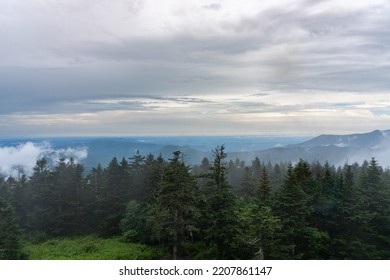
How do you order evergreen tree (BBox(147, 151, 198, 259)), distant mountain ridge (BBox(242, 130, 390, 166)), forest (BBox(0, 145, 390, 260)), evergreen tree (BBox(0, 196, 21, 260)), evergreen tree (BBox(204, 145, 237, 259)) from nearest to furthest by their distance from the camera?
evergreen tree (BBox(0, 196, 21, 260)), forest (BBox(0, 145, 390, 260)), evergreen tree (BBox(204, 145, 237, 259)), evergreen tree (BBox(147, 151, 198, 259)), distant mountain ridge (BBox(242, 130, 390, 166))

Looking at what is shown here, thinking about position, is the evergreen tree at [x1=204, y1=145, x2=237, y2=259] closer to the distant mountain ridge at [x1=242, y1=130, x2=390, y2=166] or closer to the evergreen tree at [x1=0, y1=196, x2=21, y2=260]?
the distant mountain ridge at [x1=242, y1=130, x2=390, y2=166]

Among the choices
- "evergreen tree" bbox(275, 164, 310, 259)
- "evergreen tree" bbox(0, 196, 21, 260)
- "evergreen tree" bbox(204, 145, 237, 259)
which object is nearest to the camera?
"evergreen tree" bbox(0, 196, 21, 260)

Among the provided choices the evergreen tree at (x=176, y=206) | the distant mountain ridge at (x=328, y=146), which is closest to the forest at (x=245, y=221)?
the evergreen tree at (x=176, y=206)

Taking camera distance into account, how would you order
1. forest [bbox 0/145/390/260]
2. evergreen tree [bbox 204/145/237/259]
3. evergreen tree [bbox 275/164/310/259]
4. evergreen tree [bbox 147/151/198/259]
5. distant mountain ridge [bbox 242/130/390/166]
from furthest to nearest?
1. distant mountain ridge [bbox 242/130/390/166]
2. evergreen tree [bbox 147/151/198/259]
3. evergreen tree [bbox 204/145/237/259]
4. evergreen tree [bbox 275/164/310/259]
5. forest [bbox 0/145/390/260]

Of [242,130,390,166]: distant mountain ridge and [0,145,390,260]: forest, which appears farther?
[242,130,390,166]: distant mountain ridge

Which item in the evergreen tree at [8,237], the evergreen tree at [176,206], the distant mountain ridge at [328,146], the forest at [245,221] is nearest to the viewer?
the evergreen tree at [8,237]

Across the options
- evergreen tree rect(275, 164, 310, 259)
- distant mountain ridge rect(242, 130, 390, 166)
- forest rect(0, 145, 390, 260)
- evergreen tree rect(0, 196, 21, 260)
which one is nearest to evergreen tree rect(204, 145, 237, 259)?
forest rect(0, 145, 390, 260)

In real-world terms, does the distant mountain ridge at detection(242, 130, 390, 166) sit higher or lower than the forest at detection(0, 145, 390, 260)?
higher

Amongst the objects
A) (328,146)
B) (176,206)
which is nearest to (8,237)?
(176,206)

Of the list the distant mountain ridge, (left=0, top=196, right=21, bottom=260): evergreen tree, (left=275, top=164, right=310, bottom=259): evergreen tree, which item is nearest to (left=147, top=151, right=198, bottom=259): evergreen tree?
(left=275, top=164, right=310, bottom=259): evergreen tree

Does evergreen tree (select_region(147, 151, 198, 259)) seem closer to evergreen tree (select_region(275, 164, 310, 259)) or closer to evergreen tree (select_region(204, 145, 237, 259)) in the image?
evergreen tree (select_region(204, 145, 237, 259))

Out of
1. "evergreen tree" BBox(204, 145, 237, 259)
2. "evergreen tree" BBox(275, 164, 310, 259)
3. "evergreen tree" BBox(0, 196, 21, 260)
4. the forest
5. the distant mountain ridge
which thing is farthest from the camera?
the distant mountain ridge

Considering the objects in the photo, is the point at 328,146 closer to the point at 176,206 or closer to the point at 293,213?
the point at 293,213

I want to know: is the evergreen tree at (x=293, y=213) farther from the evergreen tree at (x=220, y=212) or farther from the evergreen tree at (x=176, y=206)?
the evergreen tree at (x=176, y=206)
